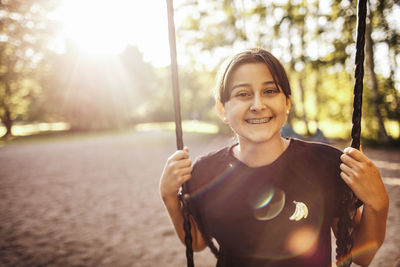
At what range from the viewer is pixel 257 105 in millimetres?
1365

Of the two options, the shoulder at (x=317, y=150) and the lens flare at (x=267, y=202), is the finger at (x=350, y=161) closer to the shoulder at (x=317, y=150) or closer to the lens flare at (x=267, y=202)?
the shoulder at (x=317, y=150)

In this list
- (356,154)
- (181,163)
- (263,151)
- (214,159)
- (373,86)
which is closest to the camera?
(356,154)

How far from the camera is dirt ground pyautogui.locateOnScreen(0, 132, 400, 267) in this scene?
371 centimetres

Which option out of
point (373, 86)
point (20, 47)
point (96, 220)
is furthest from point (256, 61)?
point (373, 86)

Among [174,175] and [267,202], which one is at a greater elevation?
[174,175]

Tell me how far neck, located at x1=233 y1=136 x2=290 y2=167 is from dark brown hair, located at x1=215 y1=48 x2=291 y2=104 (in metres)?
0.28

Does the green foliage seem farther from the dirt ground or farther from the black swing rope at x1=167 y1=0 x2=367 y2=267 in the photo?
the black swing rope at x1=167 y1=0 x2=367 y2=267

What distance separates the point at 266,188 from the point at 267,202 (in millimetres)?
73

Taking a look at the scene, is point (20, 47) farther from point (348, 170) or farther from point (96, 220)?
point (348, 170)

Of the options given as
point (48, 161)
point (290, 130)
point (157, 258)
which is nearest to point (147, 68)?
point (48, 161)

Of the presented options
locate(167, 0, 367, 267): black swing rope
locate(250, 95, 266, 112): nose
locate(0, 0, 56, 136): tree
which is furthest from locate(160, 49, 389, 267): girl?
locate(0, 0, 56, 136): tree

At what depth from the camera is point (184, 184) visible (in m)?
1.40

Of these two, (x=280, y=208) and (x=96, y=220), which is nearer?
(x=280, y=208)

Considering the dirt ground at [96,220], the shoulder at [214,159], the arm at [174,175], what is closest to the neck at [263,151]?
the shoulder at [214,159]
